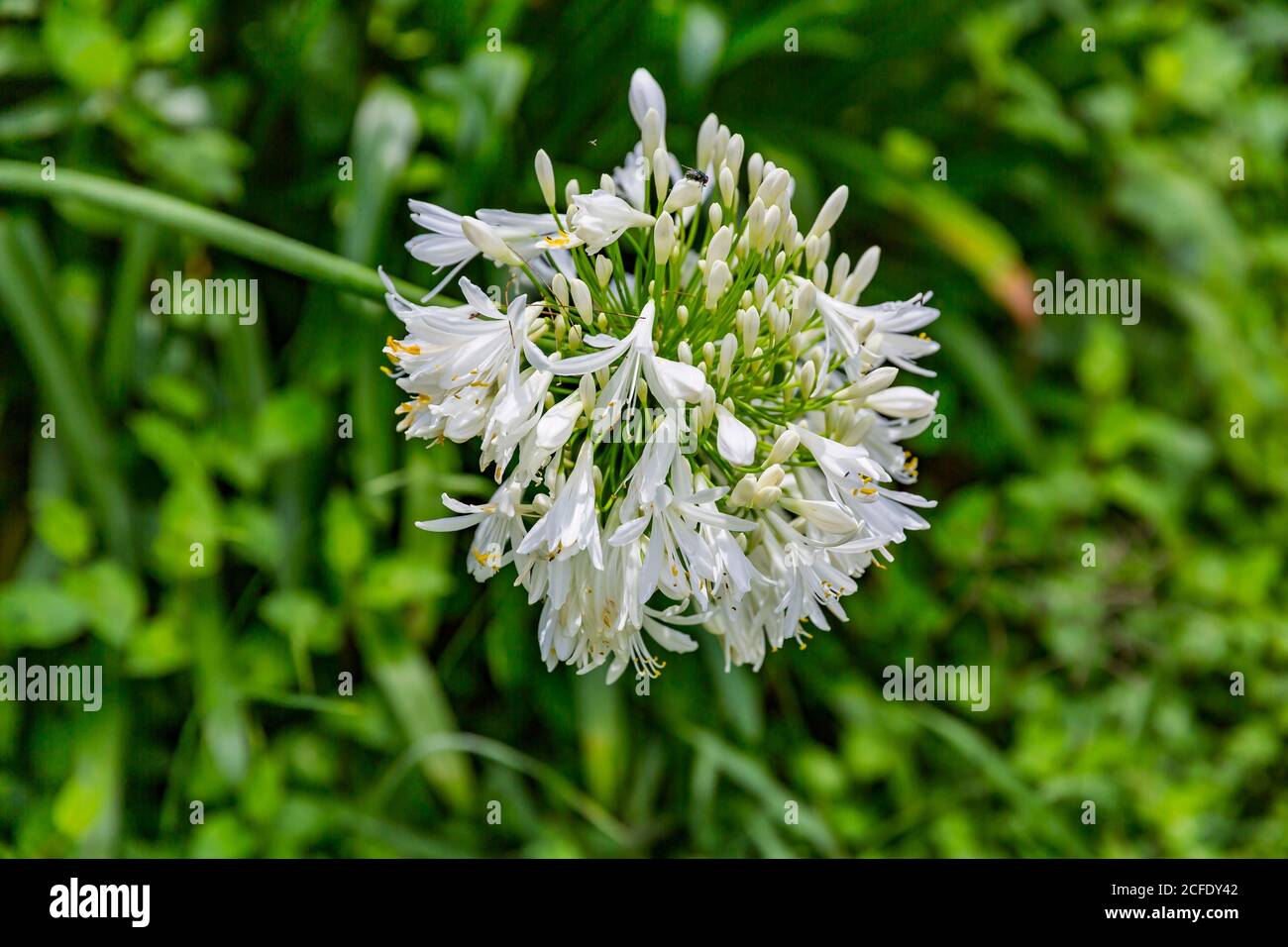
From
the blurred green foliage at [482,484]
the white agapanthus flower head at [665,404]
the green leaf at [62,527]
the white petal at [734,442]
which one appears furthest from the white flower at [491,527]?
the green leaf at [62,527]

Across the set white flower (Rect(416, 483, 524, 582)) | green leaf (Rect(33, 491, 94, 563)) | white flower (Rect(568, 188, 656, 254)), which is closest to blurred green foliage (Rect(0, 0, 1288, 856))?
green leaf (Rect(33, 491, 94, 563))

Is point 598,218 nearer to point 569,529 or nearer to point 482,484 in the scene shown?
point 569,529

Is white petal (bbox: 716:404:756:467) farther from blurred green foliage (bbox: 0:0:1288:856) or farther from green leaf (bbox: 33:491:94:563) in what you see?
green leaf (bbox: 33:491:94:563)

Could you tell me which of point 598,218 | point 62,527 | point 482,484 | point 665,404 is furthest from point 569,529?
point 62,527

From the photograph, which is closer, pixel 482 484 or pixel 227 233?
pixel 227 233

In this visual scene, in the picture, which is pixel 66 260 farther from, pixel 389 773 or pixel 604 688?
pixel 604 688

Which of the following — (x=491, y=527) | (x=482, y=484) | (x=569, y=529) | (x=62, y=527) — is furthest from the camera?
(x=62, y=527)
